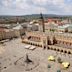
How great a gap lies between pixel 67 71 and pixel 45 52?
18.8 m

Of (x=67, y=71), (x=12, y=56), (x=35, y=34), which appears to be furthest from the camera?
(x=35, y=34)

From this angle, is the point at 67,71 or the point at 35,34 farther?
the point at 35,34

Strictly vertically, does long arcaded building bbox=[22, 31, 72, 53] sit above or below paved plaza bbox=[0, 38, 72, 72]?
above

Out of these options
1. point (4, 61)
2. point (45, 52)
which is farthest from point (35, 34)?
point (4, 61)

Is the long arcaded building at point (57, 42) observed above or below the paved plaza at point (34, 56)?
above

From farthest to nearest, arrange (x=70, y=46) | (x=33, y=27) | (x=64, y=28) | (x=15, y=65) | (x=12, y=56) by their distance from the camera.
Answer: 1. (x=33, y=27)
2. (x=64, y=28)
3. (x=70, y=46)
4. (x=12, y=56)
5. (x=15, y=65)

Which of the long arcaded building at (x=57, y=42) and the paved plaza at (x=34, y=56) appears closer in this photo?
the paved plaza at (x=34, y=56)

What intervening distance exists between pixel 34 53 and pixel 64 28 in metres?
46.5

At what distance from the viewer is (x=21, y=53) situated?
186ft

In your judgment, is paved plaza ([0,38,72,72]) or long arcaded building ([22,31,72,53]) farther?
long arcaded building ([22,31,72,53])

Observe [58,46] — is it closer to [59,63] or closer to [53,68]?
[59,63]

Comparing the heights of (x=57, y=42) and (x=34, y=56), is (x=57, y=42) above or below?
above

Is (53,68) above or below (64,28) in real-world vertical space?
below

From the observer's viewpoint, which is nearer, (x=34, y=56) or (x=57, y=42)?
(x=34, y=56)
